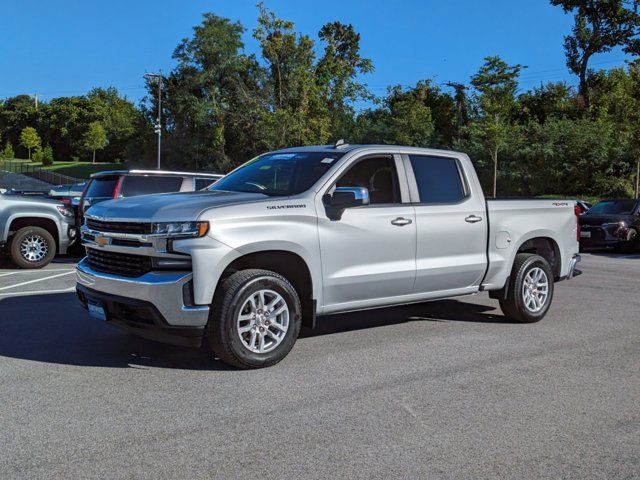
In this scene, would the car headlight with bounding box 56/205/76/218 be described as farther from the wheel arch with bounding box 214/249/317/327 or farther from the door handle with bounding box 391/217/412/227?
the door handle with bounding box 391/217/412/227

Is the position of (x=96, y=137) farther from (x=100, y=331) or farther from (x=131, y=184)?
(x=100, y=331)

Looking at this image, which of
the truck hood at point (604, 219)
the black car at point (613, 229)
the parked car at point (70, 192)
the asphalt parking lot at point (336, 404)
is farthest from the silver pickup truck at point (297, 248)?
the truck hood at point (604, 219)

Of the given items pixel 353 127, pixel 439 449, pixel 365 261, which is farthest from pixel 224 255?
pixel 353 127

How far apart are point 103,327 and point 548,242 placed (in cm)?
523

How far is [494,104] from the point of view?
38.0m

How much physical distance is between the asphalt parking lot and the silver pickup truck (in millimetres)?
420

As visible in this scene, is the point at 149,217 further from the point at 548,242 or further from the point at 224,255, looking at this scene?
the point at 548,242

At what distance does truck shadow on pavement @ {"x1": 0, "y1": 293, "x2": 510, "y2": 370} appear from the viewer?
5.59m

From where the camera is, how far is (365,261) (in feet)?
19.4

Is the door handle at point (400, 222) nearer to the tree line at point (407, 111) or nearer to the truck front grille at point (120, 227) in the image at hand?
the truck front grille at point (120, 227)

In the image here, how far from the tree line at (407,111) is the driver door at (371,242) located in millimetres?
25089

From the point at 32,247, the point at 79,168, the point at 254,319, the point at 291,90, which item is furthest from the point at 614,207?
Result: the point at 79,168

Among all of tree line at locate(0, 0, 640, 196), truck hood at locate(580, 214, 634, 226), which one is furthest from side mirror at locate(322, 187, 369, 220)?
tree line at locate(0, 0, 640, 196)

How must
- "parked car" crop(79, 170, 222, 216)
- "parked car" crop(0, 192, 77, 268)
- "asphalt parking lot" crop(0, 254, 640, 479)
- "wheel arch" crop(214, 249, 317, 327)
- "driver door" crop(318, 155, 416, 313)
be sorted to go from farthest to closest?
"parked car" crop(0, 192, 77, 268)
"parked car" crop(79, 170, 222, 216)
"driver door" crop(318, 155, 416, 313)
"wheel arch" crop(214, 249, 317, 327)
"asphalt parking lot" crop(0, 254, 640, 479)
